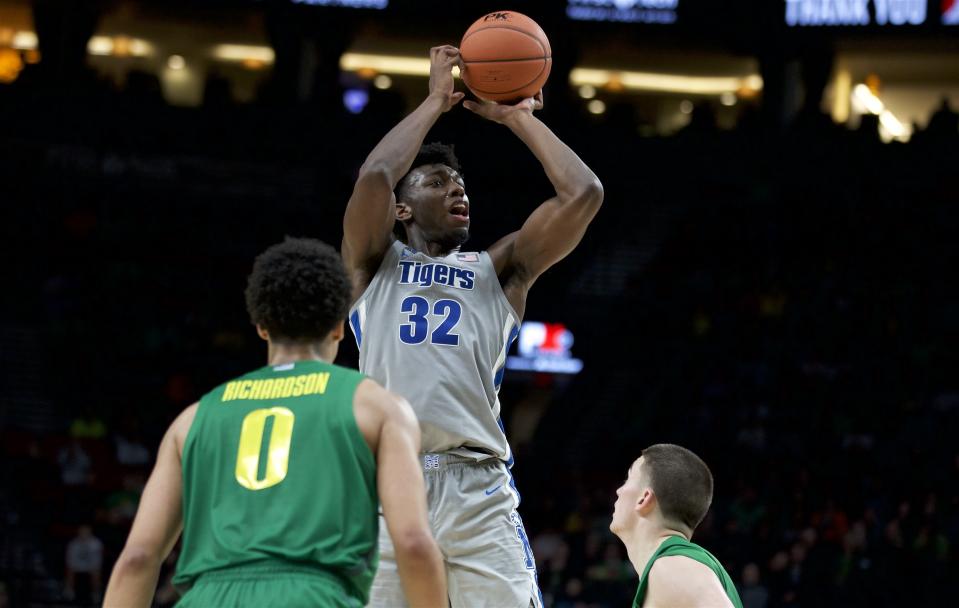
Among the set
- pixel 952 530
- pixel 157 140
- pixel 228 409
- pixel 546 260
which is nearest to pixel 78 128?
pixel 157 140

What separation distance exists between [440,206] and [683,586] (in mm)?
1841

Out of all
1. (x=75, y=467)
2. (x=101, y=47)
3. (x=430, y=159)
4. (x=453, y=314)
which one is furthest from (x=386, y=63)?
(x=453, y=314)

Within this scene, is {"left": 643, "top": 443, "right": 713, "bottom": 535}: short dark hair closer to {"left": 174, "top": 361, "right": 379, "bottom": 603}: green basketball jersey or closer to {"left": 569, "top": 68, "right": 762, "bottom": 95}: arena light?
{"left": 174, "top": 361, "right": 379, "bottom": 603}: green basketball jersey

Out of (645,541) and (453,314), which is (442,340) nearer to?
(453,314)

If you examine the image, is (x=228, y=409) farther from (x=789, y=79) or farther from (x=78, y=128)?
(x=789, y=79)

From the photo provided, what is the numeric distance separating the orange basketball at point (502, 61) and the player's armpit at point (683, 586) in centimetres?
202

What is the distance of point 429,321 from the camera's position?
4.80 meters

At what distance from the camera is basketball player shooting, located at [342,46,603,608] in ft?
15.3

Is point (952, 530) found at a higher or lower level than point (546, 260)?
lower

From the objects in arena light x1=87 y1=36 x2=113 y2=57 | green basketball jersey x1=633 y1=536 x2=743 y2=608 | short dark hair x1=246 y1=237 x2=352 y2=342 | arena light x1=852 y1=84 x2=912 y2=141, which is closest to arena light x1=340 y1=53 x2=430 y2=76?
arena light x1=87 y1=36 x2=113 y2=57

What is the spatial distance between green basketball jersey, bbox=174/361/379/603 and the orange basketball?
2257mm

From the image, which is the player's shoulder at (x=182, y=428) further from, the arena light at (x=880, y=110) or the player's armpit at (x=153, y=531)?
the arena light at (x=880, y=110)

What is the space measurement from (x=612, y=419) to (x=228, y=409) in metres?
14.1

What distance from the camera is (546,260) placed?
5.06 metres
